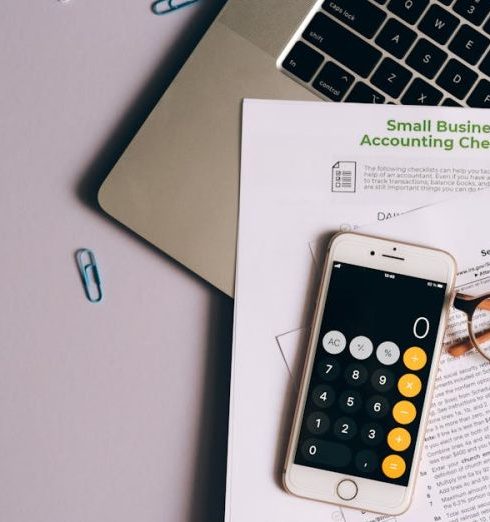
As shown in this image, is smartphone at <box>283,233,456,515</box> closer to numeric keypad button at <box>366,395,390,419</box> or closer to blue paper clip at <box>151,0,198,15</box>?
numeric keypad button at <box>366,395,390,419</box>

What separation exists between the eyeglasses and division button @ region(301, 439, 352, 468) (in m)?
0.11

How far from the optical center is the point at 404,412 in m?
0.49

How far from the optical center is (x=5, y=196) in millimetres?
513

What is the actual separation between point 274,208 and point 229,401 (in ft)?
0.49

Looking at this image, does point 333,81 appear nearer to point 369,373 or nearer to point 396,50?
point 396,50

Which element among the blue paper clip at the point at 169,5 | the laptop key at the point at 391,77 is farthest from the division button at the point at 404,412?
the blue paper clip at the point at 169,5

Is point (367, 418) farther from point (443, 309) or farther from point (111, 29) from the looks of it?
point (111, 29)

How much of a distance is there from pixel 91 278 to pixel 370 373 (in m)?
0.22

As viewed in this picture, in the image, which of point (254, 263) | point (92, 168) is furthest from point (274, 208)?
point (92, 168)

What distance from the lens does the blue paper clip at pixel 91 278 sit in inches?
19.9

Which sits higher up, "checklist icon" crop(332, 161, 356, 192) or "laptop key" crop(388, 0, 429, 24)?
"laptop key" crop(388, 0, 429, 24)

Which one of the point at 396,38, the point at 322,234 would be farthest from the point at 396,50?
the point at 322,234

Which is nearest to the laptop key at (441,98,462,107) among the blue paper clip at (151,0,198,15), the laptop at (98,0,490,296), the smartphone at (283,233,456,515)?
the laptop at (98,0,490,296)

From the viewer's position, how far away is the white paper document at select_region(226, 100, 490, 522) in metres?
0.49
